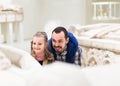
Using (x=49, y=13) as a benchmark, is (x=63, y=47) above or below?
below

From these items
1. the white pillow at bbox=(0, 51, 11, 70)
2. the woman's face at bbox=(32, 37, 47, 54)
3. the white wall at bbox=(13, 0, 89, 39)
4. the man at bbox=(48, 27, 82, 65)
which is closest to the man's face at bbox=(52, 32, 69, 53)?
the man at bbox=(48, 27, 82, 65)

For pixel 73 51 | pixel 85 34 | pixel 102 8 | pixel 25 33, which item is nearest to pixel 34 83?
pixel 73 51

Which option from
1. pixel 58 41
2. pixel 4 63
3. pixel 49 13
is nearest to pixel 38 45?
pixel 58 41

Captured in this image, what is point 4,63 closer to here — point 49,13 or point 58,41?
point 58,41

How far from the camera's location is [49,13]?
2.48 metres

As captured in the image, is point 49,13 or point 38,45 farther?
point 49,13

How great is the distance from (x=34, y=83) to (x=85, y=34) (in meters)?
1.08

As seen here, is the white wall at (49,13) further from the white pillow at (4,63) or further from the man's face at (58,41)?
the white pillow at (4,63)

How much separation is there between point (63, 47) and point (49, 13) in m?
1.64

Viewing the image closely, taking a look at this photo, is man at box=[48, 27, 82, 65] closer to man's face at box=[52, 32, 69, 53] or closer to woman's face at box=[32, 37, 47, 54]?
man's face at box=[52, 32, 69, 53]

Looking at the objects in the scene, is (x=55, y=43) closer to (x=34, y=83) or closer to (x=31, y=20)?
(x=34, y=83)

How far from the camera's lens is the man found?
0.82 m

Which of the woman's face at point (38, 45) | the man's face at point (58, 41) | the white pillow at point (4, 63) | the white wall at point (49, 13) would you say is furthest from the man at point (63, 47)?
the white wall at point (49, 13)

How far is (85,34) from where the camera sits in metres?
1.29
